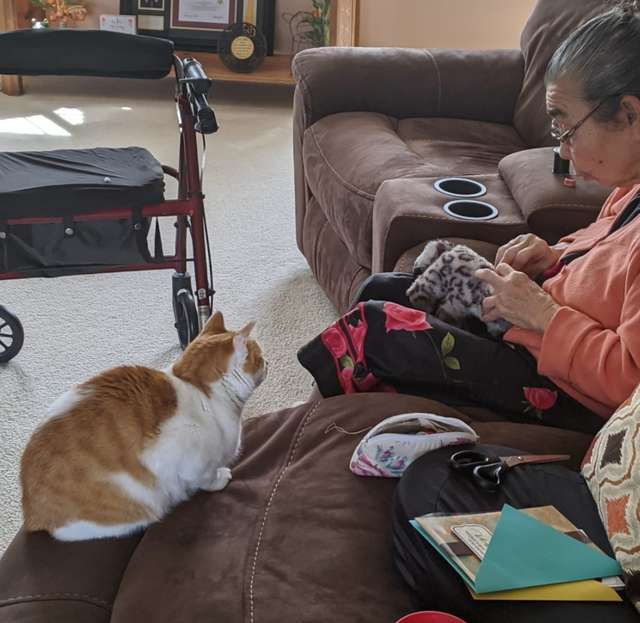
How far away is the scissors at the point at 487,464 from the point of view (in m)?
1.05

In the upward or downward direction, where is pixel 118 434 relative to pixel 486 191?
downward

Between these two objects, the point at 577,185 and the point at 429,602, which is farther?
the point at 577,185

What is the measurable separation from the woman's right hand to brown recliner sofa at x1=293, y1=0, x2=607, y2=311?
260mm

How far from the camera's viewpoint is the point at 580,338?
4.06 feet

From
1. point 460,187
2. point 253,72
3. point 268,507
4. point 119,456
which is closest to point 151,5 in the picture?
point 253,72

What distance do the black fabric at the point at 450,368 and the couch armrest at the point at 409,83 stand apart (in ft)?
4.24

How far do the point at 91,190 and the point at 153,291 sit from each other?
70 cm

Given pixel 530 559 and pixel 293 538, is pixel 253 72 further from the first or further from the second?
pixel 530 559

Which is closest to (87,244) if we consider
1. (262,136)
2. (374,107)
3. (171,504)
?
(171,504)

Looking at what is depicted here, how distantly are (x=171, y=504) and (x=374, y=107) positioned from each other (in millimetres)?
1653

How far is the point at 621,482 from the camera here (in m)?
0.97

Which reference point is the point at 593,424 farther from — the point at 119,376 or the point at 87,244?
the point at 87,244

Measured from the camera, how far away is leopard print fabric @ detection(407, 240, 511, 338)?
1446 millimetres

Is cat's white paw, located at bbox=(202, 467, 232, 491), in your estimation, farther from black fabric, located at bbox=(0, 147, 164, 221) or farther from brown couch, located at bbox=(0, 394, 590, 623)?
black fabric, located at bbox=(0, 147, 164, 221)
